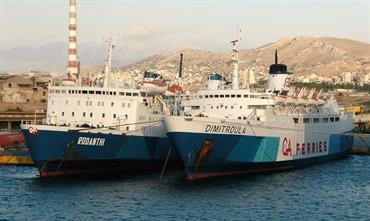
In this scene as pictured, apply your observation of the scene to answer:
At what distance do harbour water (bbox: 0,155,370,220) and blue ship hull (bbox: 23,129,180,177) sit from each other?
5.18ft

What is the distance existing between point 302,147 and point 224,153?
11.6 m

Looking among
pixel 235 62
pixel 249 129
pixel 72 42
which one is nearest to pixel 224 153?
pixel 249 129

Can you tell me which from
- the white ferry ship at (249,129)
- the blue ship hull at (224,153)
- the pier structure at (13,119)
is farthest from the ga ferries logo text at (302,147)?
Answer: the pier structure at (13,119)

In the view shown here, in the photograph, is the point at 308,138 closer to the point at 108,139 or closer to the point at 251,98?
the point at 251,98

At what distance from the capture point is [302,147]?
53.8 metres

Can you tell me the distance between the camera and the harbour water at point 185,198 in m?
33.9

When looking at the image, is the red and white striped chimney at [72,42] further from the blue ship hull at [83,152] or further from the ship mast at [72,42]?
the blue ship hull at [83,152]

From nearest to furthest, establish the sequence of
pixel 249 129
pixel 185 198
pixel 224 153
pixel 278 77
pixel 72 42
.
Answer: pixel 185 198 < pixel 224 153 < pixel 249 129 < pixel 278 77 < pixel 72 42

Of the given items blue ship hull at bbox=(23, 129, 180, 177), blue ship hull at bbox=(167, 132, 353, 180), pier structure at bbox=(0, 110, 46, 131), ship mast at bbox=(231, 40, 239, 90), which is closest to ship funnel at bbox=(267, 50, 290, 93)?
ship mast at bbox=(231, 40, 239, 90)

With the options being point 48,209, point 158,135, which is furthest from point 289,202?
point 158,135

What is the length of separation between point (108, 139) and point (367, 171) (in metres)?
21.8

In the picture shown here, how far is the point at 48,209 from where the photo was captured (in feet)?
115

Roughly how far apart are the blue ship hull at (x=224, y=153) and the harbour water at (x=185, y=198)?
0.78 metres

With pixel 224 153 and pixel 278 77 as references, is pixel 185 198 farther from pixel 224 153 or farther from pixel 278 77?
pixel 278 77
